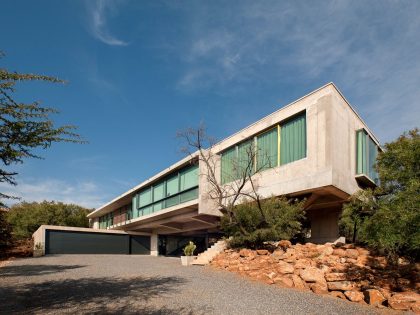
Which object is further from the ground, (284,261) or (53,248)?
(284,261)

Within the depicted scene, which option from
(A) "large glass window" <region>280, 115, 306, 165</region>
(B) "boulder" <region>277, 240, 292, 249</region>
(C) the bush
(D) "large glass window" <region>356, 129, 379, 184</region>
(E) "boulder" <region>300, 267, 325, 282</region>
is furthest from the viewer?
(D) "large glass window" <region>356, 129, 379, 184</region>

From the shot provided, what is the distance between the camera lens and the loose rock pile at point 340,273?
8.43 metres

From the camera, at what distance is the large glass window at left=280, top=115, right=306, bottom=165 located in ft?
56.3

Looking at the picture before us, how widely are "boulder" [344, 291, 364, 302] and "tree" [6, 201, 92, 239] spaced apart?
1374 inches

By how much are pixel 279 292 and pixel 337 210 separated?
34.8 feet

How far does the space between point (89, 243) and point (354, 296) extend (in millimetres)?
29510

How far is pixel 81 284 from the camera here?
34.1 ft

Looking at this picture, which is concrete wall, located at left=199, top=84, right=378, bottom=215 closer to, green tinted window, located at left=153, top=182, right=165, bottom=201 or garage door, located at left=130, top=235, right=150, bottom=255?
green tinted window, located at left=153, top=182, right=165, bottom=201

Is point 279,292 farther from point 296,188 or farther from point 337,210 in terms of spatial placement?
point 337,210

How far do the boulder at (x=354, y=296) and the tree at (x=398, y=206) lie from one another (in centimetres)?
151

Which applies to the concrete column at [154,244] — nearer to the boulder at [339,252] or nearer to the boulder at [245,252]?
the boulder at [245,252]

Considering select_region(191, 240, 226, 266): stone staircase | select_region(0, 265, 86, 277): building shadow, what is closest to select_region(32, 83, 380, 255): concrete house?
select_region(191, 240, 226, 266): stone staircase

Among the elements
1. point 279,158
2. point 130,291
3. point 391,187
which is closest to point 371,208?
point 391,187

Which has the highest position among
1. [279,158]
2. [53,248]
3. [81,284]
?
[279,158]
